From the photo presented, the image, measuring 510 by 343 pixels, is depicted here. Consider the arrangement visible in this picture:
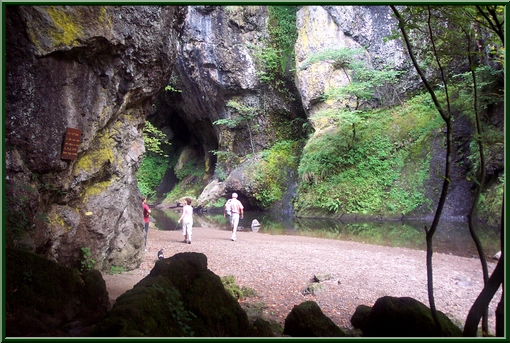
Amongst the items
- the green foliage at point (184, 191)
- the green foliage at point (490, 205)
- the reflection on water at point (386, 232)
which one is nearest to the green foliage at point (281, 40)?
the green foliage at point (184, 191)

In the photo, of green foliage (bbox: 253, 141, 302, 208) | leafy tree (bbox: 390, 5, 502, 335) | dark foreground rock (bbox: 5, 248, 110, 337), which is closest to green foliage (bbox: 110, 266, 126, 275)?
dark foreground rock (bbox: 5, 248, 110, 337)

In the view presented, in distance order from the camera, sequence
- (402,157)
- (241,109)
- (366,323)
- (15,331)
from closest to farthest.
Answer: (15,331) → (366,323) → (402,157) → (241,109)

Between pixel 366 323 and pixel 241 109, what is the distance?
2030cm

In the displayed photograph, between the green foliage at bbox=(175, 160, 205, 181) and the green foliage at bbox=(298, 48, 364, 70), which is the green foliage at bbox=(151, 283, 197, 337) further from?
the green foliage at bbox=(175, 160, 205, 181)

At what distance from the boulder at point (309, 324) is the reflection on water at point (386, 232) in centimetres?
457

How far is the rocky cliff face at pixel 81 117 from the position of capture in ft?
12.6

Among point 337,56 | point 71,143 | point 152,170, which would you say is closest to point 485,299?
point 71,143

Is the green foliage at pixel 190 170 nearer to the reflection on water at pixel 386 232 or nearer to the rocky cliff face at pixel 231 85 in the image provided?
the rocky cliff face at pixel 231 85

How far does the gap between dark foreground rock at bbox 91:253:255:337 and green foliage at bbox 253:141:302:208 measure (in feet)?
55.5

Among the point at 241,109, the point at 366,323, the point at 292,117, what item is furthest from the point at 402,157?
the point at 366,323

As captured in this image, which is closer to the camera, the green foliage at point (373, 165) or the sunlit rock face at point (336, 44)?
the green foliage at point (373, 165)

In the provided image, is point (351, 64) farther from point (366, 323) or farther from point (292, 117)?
point (366, 323)

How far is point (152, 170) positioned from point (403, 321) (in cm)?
2920

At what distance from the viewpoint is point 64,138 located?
4273 mm
